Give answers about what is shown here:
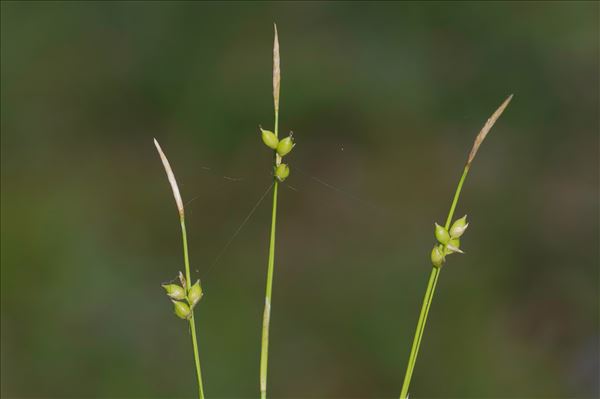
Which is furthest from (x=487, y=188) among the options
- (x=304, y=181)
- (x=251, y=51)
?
(x=251, y=51)

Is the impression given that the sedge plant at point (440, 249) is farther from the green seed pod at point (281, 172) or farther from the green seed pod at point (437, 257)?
the green seed pod at point (281, 172)

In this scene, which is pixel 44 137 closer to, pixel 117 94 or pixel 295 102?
pixel 117 94

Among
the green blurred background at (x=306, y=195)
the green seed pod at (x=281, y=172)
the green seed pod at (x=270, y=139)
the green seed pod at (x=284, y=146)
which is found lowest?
the green seed pod at (x=281, y=172)

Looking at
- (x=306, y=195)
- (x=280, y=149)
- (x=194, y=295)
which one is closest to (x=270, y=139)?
(x=280, y=149)

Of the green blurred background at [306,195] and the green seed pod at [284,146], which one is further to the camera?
the green blurred background at [306,195]

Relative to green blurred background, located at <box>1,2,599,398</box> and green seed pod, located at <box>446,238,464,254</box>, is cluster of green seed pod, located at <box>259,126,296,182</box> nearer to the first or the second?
green seed pod, located at <box>446,238,464,254</box>

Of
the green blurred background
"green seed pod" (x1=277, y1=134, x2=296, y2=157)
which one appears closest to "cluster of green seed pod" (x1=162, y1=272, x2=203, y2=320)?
"green seed pod" (x1=277, y1=134, x2=296, y2=157)

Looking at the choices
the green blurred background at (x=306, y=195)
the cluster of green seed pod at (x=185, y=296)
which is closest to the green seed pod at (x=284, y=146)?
the cluster of green seed pod at (x=185, y=296)
